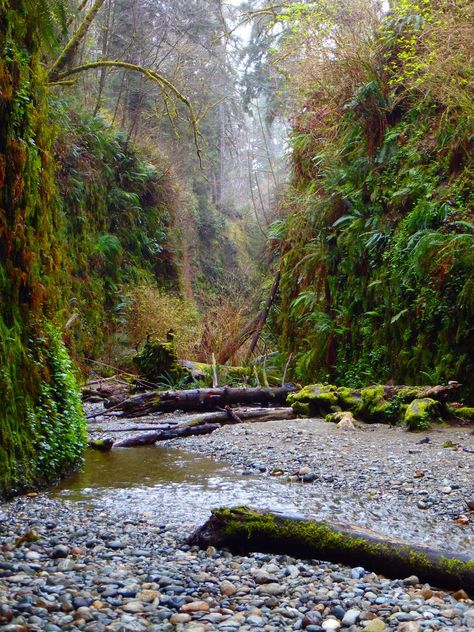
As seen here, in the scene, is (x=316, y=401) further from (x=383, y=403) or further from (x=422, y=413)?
(x=422, y=413)

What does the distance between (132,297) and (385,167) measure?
818 cm

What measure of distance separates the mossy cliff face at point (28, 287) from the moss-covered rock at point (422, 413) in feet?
13.5

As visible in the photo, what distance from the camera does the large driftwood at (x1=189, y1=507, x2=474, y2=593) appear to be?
293 cm

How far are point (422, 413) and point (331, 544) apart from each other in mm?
4625

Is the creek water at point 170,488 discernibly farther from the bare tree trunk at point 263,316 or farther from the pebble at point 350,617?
the bare tree trunk at point 263,316

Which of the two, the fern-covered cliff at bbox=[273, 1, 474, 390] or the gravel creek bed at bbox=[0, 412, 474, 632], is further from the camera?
the fern-covered cliff at bbox=[273, 1, 474, 390]

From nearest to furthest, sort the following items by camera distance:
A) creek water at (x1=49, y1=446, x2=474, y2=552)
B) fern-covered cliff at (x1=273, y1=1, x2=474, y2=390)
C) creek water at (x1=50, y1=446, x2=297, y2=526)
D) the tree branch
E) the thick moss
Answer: creek water at (x1=49, y1=446, x2=474, y2=552), creek water at (x1=50, y1=446, x2=297, y2=526), fern-covered cliff at (x1=273, y1=1, x2=474, y2=390), the thick moss, the tree branch

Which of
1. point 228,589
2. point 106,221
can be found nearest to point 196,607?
point 228,589

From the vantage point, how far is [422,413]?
752 cm

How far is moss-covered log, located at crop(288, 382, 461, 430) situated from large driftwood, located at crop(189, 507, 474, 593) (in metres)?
4.53

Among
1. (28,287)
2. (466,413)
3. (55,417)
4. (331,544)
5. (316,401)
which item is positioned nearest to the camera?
(331,544)

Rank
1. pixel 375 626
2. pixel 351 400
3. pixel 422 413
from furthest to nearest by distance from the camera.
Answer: pixel 351 400 < pixel 422 413 < pixel 375 626

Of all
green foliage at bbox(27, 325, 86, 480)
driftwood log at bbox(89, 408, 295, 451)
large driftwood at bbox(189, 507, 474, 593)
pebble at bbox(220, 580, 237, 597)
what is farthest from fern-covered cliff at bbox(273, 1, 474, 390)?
pebble at bbox(220, 580, 237, 597)

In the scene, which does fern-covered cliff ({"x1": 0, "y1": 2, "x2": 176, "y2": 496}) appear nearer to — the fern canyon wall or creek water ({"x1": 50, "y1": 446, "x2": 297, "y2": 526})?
the fern canyon wall
